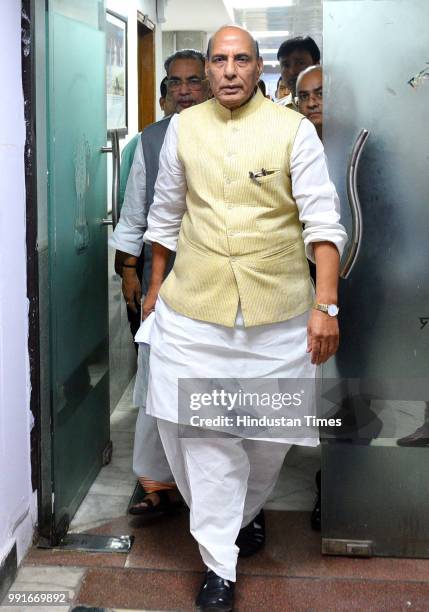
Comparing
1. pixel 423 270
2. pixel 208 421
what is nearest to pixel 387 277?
pixel 423 270

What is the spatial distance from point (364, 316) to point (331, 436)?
0.39m

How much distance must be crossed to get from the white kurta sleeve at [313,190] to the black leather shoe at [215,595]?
949mm

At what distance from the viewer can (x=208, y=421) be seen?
2359 mm

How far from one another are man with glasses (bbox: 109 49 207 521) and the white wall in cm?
49

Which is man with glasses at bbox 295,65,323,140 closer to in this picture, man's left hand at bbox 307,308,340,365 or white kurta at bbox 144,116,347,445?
white kurta at bbox 144,116,347,445

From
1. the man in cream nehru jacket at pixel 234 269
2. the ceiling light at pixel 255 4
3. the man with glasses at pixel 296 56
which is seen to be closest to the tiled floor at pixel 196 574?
the man in cream nehru jacket at pixel 234 269

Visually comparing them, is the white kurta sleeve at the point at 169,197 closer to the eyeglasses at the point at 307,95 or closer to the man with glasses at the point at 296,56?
the eyeglasses at the point at 307,95

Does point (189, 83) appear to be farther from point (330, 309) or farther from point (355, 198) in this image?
point (330, 309)

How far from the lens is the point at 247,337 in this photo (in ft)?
7.68

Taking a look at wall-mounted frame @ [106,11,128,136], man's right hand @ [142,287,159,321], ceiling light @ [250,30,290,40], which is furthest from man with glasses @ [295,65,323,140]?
ceiling light @ [250,30,290,40]

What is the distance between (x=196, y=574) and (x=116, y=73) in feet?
8.93

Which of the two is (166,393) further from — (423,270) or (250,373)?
(423,270)

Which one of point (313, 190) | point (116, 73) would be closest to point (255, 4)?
point (116, 73)

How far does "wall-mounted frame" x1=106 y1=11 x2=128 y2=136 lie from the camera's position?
4.11 metres
